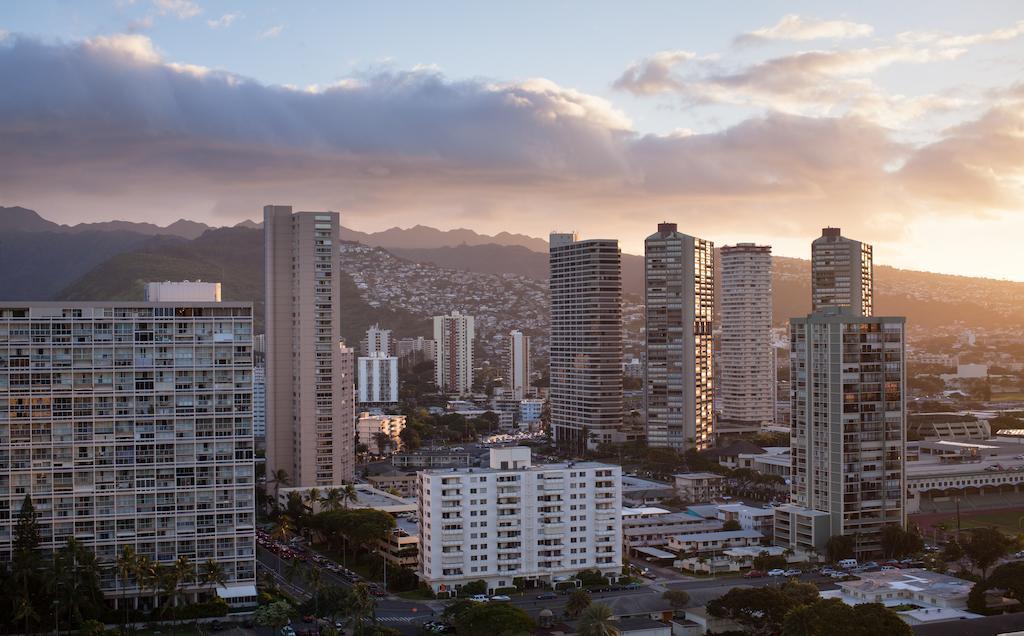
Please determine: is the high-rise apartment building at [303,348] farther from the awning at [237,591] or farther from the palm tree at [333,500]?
the awning at [237,591]

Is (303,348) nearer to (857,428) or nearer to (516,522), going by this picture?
(516,522)

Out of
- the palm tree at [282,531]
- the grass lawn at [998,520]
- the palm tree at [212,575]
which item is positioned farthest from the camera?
the grass lawn at [998,520]

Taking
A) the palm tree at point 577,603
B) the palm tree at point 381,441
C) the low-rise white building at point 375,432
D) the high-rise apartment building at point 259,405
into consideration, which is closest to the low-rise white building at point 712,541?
the palm tree at point 577,603

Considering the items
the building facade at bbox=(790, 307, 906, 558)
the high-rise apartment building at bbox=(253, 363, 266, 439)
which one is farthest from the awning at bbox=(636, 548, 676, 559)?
the high-rise apartment building at bbox=(253, 363, 266, 439)

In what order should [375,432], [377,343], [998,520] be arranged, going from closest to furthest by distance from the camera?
[998,520] < [375,432] < [377,343]

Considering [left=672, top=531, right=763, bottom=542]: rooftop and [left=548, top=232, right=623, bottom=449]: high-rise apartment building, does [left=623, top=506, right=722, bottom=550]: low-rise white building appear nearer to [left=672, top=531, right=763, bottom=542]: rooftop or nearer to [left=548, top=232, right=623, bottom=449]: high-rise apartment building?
[left=672, top=531, right=763, bottom=542]: rooftop

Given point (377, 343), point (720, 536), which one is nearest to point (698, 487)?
point (720, 536)
